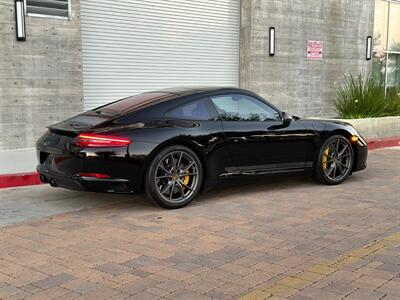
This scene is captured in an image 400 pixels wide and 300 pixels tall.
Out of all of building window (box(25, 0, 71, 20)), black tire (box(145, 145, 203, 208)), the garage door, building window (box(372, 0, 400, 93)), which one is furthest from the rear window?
building window (box(372, 0, 400, 93))

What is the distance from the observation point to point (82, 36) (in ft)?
35.2

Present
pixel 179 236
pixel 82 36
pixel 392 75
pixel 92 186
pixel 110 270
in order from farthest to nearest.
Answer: pixel 392 75, pixel 82 36, pixel 92 186, pixel 179 236, pixel 110 270

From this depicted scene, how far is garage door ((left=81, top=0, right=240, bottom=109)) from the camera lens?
11.0m

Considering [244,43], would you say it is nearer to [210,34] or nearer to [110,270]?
[210,34]

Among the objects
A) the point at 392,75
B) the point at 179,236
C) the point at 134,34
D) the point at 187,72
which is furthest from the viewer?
the point at 392,75

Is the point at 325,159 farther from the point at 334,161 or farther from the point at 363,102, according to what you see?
the point at 363,102

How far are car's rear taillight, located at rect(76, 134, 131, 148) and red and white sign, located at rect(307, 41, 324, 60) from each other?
36.4 feet

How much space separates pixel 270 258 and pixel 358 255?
2.44ft

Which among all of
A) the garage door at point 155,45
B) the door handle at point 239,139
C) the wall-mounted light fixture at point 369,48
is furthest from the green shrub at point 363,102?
the door handle at point 239,139

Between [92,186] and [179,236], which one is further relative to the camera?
[92,186]

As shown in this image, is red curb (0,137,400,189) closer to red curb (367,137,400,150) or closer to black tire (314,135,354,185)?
black tire (314,135,354,185)

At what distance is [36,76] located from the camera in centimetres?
980

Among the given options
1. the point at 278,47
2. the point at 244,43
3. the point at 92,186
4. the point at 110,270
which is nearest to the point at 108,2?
the point at 244,43

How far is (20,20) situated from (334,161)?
6.13m
